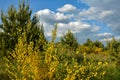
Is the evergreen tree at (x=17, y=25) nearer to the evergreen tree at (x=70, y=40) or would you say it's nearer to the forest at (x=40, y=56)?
the forest at (x=40, y=56)

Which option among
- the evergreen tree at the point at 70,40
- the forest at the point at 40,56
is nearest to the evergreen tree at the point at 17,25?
the forest at the point at 40,56

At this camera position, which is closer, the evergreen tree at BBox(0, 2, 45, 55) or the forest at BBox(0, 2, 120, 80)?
the forest at BBox(0, 2, 120, 80)

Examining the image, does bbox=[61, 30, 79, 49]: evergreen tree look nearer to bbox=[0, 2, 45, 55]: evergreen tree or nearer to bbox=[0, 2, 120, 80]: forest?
bbox=[0, 2, 120, 80]: forest

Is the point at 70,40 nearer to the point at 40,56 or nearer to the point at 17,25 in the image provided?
the point at 17,25

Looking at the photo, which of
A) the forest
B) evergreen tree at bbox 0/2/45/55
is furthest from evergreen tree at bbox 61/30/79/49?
evergreen tree at bbox 0/2/45/55

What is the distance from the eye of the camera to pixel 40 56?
875 centimetres

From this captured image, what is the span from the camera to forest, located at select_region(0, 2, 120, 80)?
8.35 meters

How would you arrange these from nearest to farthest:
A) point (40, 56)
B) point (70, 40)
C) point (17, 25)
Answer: point (40, 56) → point (17, 25) → point (70, 40)

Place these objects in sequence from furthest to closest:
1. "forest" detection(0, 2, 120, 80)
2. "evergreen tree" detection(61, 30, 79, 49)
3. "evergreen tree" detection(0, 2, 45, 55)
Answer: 1. "evergreen tree" detection(61, 30, 79, 49)
2. "evergreen tree" detection(0, 2, 45, 55)
3. "forest" detection(0, 2, 120, 80)

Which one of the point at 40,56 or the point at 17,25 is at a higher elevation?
the point at 17,25

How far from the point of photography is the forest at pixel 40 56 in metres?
8.35

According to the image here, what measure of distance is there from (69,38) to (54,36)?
2639 centimetres

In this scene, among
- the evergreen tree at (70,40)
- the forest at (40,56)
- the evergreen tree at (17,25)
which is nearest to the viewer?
the forest at (40,56)

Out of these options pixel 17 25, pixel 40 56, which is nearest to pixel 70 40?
pixel 17 25
